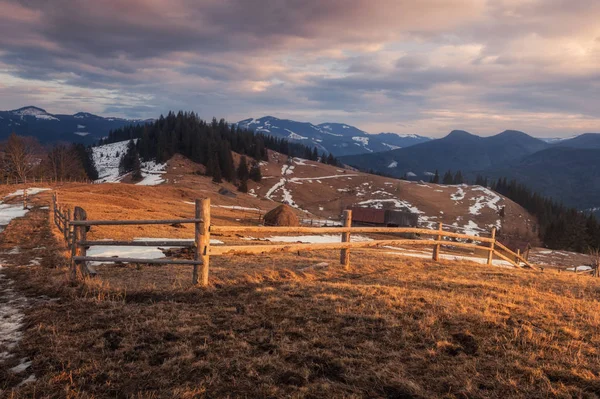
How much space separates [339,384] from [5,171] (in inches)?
3301

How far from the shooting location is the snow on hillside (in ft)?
338

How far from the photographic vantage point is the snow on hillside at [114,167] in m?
103

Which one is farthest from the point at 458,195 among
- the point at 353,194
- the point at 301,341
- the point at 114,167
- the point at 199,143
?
the point at 114,167

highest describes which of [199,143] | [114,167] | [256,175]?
[199,143]

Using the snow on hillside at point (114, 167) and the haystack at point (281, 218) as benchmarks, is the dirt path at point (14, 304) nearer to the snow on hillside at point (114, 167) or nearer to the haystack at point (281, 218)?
the haystack at point (281, 218)

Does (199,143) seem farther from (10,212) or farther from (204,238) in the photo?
(204,238)

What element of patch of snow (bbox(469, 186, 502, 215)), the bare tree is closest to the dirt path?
the bare tree

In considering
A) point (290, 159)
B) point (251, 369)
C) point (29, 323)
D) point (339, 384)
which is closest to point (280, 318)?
point (251, 369)

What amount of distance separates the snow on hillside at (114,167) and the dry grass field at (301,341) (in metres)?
96.5

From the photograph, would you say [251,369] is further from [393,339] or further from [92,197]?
[92,197]

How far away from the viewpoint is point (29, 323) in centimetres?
602

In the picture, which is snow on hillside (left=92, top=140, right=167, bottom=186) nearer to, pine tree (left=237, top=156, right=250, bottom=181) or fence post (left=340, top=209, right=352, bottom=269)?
pine tree (left=237, top=156, right=250, bottom=181)

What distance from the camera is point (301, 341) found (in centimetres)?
539

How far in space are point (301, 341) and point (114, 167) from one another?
159343 millimetres
